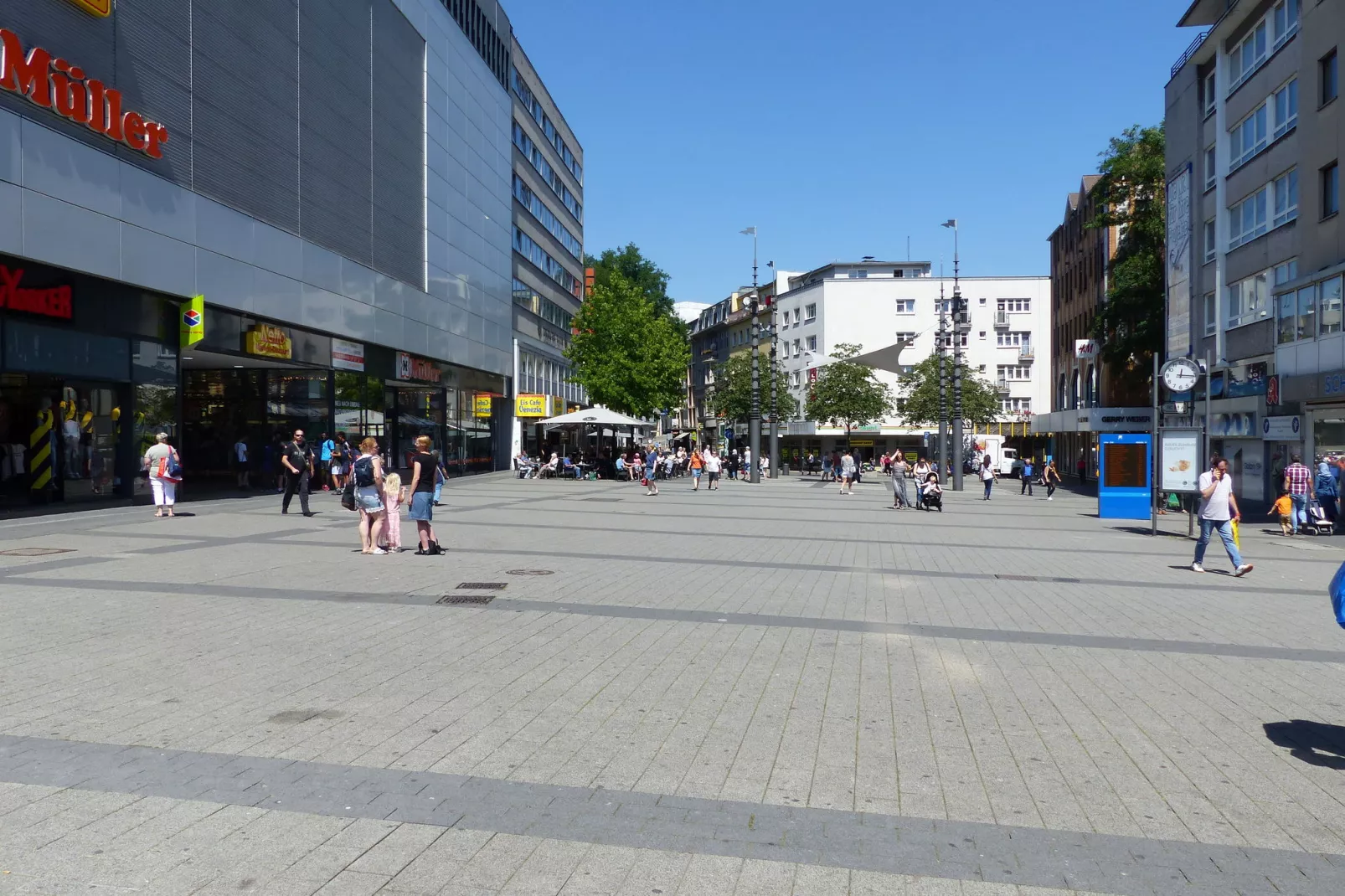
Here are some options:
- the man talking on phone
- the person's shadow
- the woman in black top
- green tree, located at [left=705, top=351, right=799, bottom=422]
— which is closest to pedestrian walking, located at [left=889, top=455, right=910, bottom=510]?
the man talking on phone

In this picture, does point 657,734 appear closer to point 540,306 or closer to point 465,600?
point 465,600

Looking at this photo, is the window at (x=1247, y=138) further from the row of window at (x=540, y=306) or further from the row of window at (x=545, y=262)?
the row of window at (x=540, y=306)

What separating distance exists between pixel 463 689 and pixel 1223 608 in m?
8.36

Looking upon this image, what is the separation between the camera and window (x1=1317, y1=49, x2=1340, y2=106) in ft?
91.1

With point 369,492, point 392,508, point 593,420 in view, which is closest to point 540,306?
point 593,420

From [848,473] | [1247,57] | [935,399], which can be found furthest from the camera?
[935,399]

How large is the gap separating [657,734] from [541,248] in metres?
61.5

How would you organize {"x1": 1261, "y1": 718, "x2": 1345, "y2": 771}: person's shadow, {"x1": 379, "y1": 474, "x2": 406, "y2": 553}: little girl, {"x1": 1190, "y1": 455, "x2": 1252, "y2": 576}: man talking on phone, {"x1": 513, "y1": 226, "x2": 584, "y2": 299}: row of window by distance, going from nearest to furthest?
{"x1": 1261, "y1": 718, "x2": 1345, "y2": 771}: person's shadow, {"x1": 1190, "y1": 455, "x2": 1252, "y2": 576}: man talking on phone, {"x1": 379, "y1": 474, "x2": 406, "y2": 553}: little girl, {"x1": 513, "y1": 226, "x2": 584, "y2": 299}: row of window

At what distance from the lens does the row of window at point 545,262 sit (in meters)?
59.5

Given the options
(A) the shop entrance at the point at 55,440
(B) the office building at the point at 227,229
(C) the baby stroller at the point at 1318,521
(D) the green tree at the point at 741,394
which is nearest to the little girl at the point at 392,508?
(B) the office building at the point at 227,229

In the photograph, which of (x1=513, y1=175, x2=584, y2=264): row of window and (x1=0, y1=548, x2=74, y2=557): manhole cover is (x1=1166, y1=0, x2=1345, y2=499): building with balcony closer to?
(x1=0, y1=548, x2=74, y2=557): manhole cover

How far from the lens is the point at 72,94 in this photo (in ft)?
67.4

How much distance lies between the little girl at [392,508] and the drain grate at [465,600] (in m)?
4.00

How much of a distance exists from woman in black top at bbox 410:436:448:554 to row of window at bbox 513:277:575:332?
4473 cm
